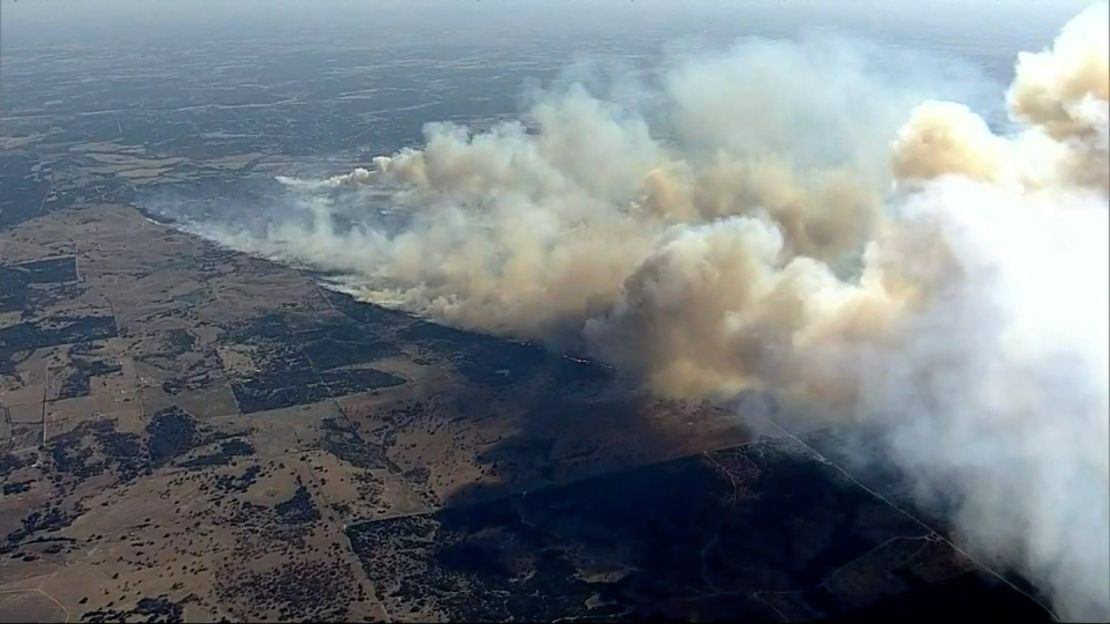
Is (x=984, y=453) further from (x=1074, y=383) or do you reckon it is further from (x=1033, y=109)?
(x=1033, y=109)

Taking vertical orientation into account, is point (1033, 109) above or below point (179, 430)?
above

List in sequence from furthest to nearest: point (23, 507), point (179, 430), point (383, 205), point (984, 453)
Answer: point (383, 205)
point (179, 430)
point (23, 507)
point (984, 453)

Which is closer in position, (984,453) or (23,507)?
(984,453)

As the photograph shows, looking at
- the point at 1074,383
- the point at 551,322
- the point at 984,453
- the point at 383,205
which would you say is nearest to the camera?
the point at 1074,383

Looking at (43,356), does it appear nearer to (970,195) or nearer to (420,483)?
(420,483)

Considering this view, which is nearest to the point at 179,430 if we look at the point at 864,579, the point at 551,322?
the point at 551,322

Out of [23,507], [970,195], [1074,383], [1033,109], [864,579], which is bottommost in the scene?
[23,507]
